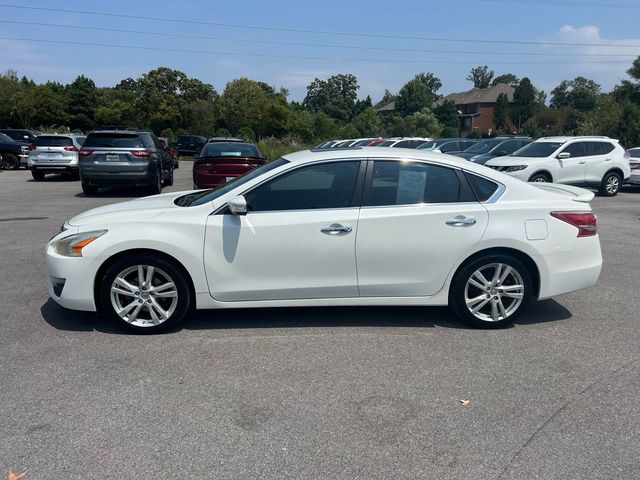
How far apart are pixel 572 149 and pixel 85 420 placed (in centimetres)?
1602

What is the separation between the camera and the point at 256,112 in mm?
48125

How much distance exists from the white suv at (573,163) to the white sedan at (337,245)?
1112cm

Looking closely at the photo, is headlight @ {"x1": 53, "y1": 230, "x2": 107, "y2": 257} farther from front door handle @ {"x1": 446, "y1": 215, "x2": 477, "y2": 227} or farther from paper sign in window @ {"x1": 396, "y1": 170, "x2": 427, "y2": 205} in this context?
front door handle @ {"x1": 446, "y1": 215, "x2": 477, "y2": 227}

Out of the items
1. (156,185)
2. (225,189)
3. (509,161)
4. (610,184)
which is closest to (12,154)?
(156,185)

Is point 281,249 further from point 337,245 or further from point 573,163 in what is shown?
point 573,163

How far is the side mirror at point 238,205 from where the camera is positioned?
4.81 meters

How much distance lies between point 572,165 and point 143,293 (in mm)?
14478

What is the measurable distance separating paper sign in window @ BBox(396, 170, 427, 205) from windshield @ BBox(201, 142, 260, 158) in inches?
342

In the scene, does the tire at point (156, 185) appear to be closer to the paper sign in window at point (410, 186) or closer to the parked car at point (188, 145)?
the paper sign in window at point (410, 186)

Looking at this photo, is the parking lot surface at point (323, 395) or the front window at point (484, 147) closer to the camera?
the parking lot surface at point (323, 395)

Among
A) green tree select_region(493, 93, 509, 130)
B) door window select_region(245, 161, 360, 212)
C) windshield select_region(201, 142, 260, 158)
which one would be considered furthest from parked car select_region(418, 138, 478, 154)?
green tree select_region(493, 93, 509, 130)

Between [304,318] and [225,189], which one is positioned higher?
[225,189]

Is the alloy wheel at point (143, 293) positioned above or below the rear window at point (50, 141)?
below

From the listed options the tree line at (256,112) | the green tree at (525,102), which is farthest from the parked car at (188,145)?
the green tree at (525,102)
